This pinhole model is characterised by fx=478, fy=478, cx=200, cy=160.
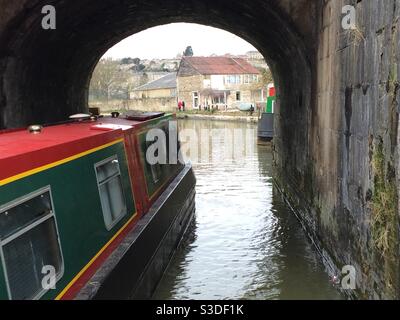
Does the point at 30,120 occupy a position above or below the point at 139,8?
below

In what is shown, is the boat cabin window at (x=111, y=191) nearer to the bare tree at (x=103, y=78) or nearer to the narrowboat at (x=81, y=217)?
the narrowboat at (x=81, y=217)

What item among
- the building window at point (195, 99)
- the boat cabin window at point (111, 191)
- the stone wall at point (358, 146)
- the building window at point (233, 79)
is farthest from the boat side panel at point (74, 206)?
the building window at point (233, 79)

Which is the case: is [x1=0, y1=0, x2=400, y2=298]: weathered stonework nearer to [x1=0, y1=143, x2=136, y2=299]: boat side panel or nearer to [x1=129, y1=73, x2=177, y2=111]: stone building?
[x1=0, y1=143, x2=136, y2=299]: boat side panel

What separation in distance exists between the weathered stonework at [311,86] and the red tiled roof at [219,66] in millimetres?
45528

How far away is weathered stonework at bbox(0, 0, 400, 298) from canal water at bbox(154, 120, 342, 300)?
393mm

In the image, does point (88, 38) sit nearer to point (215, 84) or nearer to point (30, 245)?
point (30, 245)

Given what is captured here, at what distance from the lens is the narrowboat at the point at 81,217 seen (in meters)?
3.29

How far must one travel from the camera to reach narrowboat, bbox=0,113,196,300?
329cm

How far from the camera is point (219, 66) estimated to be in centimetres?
5966

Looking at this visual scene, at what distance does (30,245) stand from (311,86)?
5781mm

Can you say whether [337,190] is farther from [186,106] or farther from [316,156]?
[186,106]
